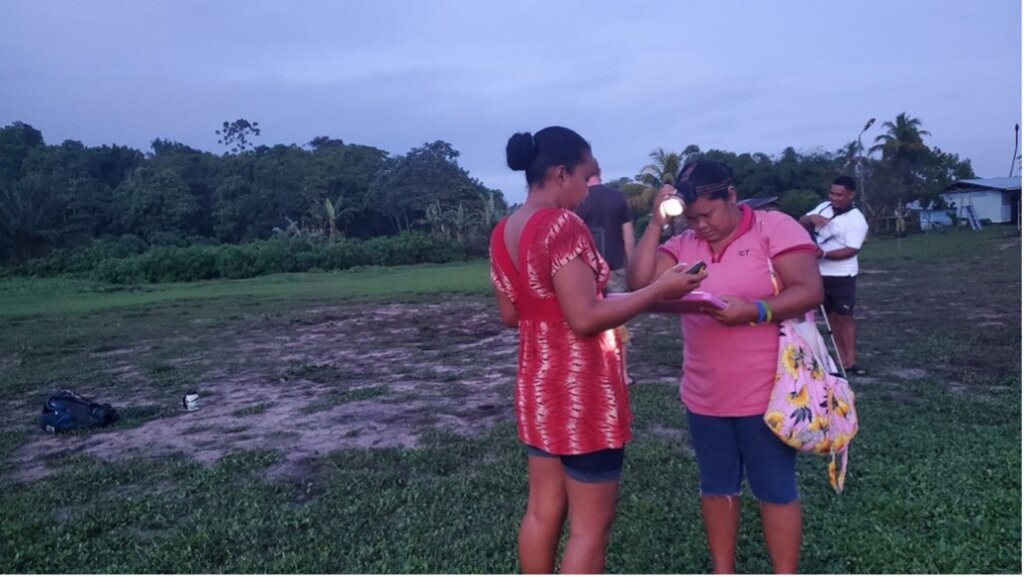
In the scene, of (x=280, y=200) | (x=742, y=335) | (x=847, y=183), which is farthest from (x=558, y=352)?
(x=280, y=200)

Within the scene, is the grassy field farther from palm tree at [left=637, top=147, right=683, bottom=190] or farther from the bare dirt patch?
palm tree at [left=637, top=147, right=683, bottom=190]

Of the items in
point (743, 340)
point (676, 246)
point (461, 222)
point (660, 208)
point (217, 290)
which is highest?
point (461, 222)

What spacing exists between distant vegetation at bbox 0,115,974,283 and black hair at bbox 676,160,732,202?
28.1 metres

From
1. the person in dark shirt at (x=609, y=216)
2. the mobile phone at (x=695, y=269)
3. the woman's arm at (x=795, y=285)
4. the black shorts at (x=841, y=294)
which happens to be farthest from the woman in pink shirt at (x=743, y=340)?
the black shorts at (x=841, y=294)

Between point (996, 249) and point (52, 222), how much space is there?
3719 cm

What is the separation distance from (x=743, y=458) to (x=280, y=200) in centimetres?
4706

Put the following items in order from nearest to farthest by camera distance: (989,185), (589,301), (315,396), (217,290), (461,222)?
(589,301), (315,396), (217,290), (461,222), (989,185)

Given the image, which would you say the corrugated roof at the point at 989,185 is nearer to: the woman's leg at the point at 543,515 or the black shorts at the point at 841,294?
the black shorts at the point at 841,294

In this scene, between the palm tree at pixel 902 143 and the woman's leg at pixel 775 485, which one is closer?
the woman's leg at pixel 775 485

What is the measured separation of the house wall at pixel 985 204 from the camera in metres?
46.7

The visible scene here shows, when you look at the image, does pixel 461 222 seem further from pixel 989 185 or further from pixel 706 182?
pixel 706 182

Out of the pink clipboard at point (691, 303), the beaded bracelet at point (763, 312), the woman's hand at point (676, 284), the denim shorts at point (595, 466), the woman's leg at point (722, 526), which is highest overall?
the woman's hand at point (676, 284)

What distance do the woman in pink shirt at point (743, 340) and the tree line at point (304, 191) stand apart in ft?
108

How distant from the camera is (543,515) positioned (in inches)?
105
